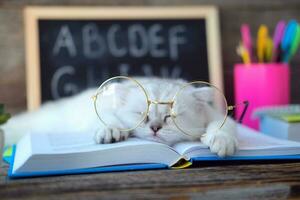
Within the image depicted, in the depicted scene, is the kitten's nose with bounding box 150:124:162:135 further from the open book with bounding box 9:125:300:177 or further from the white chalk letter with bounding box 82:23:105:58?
the white chalk letter with bounding box 82:23:105:58

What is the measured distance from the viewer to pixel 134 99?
90 centimetres

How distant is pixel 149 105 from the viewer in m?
0.83

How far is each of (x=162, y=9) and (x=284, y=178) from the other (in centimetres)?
77

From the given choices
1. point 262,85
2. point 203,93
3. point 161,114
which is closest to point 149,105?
point 161,114

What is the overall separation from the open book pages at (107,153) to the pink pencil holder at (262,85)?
0.42m

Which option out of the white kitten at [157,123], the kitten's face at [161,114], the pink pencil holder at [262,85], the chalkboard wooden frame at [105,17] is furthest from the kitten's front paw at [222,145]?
the chalkboard wooden frame at [105,17]

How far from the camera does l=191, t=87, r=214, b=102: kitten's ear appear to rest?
913 mm

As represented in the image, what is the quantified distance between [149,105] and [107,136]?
0.10m

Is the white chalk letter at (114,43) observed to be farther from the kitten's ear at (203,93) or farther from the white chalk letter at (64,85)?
the kitten's ear at (203,93)

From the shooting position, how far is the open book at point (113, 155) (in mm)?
664

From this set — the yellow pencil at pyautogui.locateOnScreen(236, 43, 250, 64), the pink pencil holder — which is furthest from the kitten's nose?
the yellow pencil at pyautogui.locateOnScreen(236, 43, 250, 64)

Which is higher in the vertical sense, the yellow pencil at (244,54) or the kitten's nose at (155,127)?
the yellow pencil at (244,54)

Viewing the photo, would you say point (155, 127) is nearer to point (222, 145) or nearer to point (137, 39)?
point (222, 145)

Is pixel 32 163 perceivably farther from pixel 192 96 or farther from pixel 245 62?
pixel 245 62
